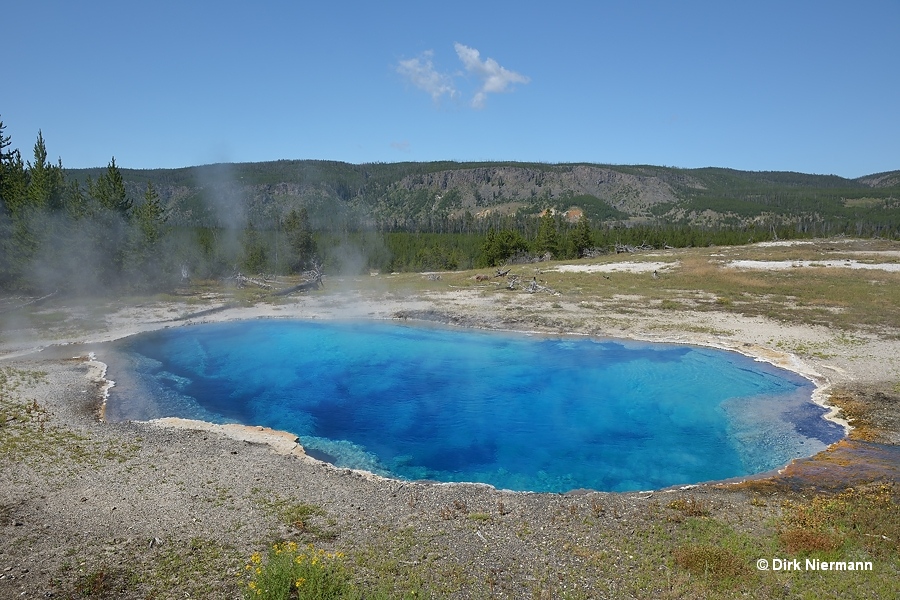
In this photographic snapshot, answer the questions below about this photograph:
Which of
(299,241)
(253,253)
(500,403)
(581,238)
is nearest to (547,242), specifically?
(581,238)

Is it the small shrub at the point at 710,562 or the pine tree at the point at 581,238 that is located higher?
the pine tree at the point at 581,238

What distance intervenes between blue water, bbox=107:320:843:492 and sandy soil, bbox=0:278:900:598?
2.50 metres

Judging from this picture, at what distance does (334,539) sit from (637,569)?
222 inches

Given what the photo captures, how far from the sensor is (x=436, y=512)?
1148cm

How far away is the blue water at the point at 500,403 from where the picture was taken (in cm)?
1634

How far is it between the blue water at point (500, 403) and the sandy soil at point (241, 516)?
8.20 feet

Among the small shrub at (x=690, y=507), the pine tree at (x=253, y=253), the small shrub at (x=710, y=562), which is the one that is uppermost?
the pine tree at (x=253, y=253)

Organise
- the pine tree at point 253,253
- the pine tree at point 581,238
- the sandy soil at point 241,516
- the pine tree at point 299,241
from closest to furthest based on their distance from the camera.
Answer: the sandy soil at point 241,516
the pine tree at point 253,253
the pine tree at point 299,241
the pine tree at point 581,238

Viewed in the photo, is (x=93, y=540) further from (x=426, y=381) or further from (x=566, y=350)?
(x=566, y=350)

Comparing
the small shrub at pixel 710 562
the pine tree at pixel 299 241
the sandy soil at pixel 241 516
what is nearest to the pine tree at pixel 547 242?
the pine tree at pixel 299 241

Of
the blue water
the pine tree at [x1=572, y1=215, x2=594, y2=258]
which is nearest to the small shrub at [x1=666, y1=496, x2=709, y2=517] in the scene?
the blue water

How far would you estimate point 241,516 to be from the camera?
36.3ft

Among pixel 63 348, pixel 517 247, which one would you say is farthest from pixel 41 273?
→ pixel 517 247

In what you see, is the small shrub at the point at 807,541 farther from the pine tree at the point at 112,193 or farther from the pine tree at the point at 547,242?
the pine tree at the point at 547,242
